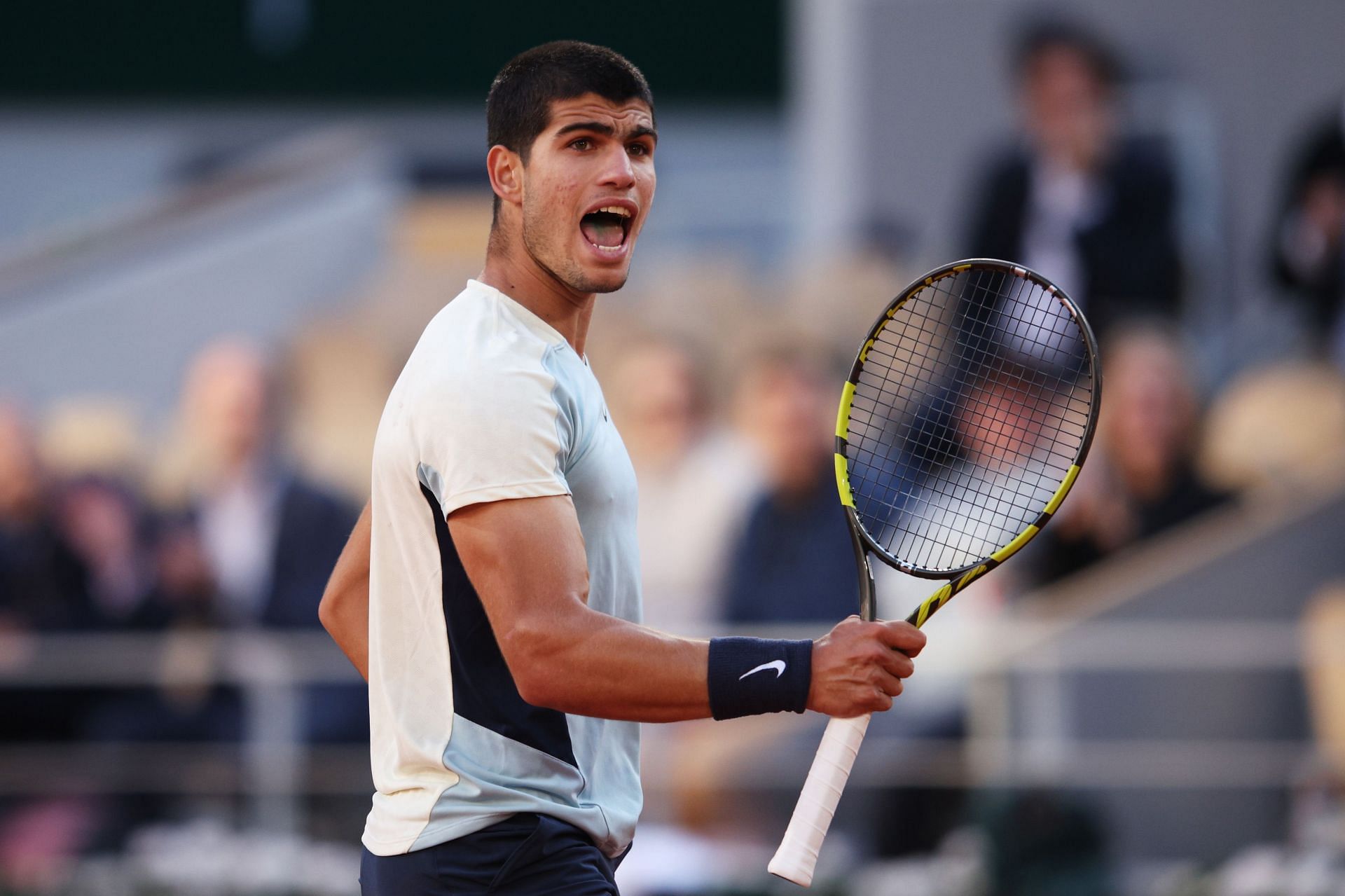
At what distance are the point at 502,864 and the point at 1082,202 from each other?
5.24 m

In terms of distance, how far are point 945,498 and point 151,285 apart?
5007 millimetres

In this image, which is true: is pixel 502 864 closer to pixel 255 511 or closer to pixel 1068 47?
pixel 255 511

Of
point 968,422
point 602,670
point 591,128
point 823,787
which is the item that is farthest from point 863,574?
point 968,422

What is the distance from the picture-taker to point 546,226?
2557 millimetres

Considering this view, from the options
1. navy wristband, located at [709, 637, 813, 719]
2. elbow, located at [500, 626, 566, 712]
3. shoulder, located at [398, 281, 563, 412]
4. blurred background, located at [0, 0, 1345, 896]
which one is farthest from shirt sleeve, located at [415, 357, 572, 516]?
blurred background, located at [0, 0, 1345, 896]

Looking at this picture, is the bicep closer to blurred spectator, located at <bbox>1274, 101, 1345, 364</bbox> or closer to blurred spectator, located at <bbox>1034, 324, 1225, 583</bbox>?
blurred spectator, located at <bbox>1034, 324, 1225, 583</bbox>

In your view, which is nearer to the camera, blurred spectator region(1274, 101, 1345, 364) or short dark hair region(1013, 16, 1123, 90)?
blurred spectator region(1274, 101, 1345, 364)

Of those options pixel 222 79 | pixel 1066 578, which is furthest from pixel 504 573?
pixel 222 79

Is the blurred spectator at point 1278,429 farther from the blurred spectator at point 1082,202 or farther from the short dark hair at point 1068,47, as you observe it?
the short dark hair at point 1068,47

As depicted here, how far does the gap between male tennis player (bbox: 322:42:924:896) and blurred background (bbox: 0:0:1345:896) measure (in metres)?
2.96

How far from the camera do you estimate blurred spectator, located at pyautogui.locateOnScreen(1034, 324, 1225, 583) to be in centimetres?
588

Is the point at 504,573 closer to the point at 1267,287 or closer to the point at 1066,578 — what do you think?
the point at 1066,578

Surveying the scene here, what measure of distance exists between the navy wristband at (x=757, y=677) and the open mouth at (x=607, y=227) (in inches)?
22.3

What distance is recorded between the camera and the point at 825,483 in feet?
19.2
